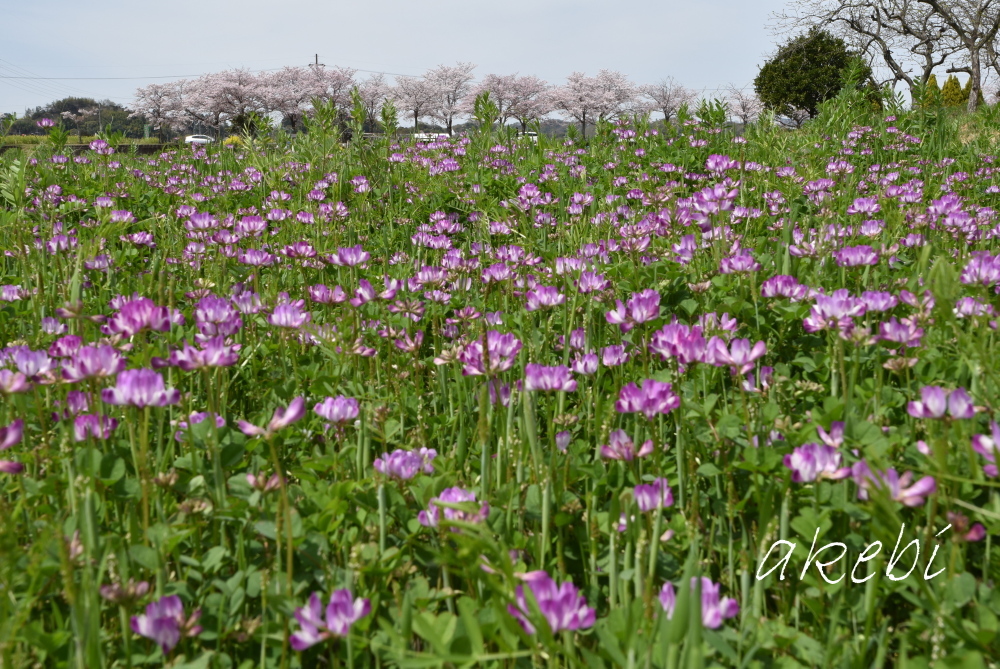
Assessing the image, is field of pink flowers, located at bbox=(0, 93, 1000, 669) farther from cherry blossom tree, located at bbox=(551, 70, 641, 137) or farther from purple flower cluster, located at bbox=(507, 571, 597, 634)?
cherry blossom tree, located at bbox=(551, 70, 641, 137)

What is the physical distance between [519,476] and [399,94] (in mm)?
66427

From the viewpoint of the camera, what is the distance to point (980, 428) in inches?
76.1

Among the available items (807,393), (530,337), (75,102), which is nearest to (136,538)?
(530,337)

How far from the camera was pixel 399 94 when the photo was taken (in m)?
64.3

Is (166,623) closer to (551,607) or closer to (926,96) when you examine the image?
(551,607)

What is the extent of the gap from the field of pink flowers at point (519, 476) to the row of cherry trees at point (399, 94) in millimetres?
59620

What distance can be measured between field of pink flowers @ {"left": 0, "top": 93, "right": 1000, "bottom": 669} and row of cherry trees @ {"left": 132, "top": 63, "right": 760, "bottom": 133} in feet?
196

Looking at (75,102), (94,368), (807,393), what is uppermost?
(75,102)

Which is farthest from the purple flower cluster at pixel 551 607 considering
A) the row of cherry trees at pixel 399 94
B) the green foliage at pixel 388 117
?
the row of cherry trees at pixel 399 94

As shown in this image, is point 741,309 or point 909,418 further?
point 741,309

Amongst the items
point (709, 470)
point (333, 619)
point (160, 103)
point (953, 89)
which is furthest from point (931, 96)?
point (160, 103)

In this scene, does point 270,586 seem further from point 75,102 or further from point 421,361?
point 75,102

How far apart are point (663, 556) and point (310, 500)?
855 mm

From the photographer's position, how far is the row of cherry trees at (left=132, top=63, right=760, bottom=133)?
6159cm
